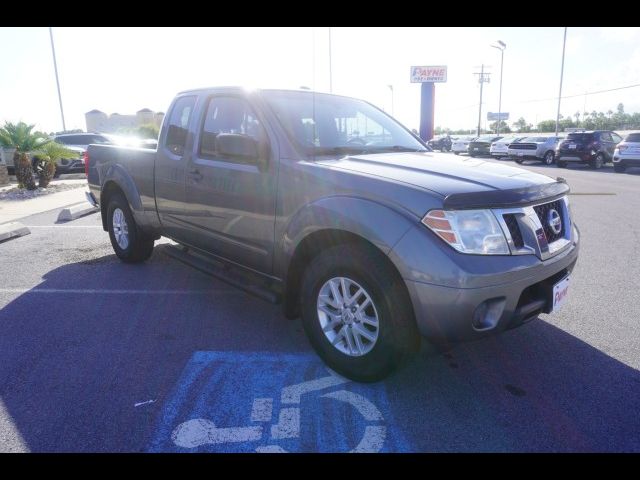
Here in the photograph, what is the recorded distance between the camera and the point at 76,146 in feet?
58.6

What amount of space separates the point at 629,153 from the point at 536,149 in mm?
6159

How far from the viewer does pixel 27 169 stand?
40.0ft

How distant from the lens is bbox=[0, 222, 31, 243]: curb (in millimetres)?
7034

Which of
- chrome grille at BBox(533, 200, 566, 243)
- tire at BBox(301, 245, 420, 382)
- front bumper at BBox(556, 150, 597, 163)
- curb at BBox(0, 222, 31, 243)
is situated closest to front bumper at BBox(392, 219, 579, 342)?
tire at BBox(301, 245, 420, 382)

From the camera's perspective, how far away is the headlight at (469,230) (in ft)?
8.20

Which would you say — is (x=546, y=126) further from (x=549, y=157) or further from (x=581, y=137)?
(x=581, y=137)

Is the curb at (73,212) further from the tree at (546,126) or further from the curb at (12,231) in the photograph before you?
the tree at (546,126)

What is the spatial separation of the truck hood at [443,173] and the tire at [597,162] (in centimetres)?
2101

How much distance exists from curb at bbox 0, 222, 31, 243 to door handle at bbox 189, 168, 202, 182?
4.64 m

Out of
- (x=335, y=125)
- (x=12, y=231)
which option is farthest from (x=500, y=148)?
(x=335, y=125)

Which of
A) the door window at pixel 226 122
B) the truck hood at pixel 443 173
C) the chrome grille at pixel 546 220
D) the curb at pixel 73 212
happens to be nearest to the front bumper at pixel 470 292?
the chrome grille at pixel 546 220

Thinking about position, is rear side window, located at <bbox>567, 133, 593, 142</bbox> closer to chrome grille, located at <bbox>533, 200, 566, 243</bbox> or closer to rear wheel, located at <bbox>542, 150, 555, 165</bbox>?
rear wheel, located at <bbox>542, 150, 555, 165</bbox>
